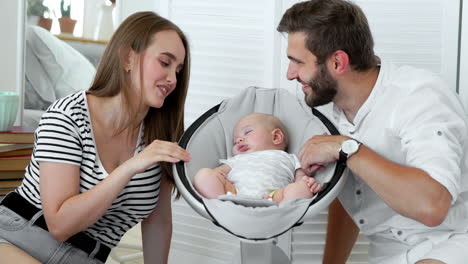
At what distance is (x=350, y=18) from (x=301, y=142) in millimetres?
417

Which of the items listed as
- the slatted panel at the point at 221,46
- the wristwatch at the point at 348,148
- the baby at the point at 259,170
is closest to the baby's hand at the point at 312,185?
the baby at the point at 259,170

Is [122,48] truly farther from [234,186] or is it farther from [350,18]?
[350,18]

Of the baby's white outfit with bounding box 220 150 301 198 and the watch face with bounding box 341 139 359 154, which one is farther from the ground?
the watch face with bounding box 341 139 359 154

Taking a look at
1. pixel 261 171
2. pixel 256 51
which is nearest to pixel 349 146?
pixel 261 171

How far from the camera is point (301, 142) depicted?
1.95 metres

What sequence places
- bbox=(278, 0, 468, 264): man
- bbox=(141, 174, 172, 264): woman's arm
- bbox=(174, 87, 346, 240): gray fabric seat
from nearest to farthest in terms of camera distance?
bbox=(174, 87, 346, 240): gray fabric seat, bbox=(278, 0, 468, 264): man, bbox=(141, 174, 172, 264): woman's arm

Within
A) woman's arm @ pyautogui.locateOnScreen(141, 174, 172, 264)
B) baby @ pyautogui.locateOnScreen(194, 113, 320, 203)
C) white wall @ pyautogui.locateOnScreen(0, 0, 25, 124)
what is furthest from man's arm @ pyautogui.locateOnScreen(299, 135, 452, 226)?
white wall @ pyautogui.locateOnScreen(0, 0, 25, 124)

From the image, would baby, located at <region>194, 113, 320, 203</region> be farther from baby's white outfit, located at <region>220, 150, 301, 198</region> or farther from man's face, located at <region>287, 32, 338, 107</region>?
man's face, located at <region>287, 32, 338, 107</region>

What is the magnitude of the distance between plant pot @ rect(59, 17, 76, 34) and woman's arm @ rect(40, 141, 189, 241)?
1.16 metres

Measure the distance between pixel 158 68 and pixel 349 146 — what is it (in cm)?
60

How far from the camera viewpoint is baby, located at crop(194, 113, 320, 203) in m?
1.67

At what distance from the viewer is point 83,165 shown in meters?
1.74

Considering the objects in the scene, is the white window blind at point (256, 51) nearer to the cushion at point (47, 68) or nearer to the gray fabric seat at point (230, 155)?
the gray fabric seat at point (230, 155)

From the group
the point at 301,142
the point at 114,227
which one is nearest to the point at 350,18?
the point at 301,142
